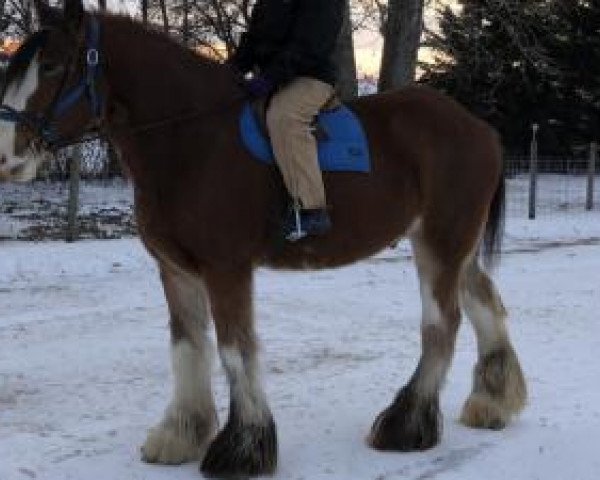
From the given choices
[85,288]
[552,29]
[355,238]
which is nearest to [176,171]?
[355,238]

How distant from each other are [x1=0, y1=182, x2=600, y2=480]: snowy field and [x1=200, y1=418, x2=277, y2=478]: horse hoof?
0.43ft

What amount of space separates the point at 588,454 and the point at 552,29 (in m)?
25.7

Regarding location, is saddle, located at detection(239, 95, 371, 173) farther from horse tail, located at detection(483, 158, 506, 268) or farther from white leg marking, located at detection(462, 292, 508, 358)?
white leg marking, located at detection(462, 292, 508, 358)

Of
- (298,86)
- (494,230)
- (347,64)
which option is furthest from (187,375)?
(347,64)

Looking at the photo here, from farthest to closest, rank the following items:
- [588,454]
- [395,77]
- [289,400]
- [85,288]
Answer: [395,77] → [85,288] → [289,400] → [588,454]

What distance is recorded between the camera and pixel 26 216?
16.5 meters

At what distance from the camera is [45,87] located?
4.25 metres

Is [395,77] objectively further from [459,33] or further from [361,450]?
[361,450]

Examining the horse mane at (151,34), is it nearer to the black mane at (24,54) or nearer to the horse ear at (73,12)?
the horse ear at (73,12)

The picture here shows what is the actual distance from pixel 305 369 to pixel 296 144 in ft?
7.94

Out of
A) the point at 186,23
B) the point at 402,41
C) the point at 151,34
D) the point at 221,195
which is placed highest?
the point at 186,23

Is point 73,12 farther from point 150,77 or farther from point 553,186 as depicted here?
point 553,186

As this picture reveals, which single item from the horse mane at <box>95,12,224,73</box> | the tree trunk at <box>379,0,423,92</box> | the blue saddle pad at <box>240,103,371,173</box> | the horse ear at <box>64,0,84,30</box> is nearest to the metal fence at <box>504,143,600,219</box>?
the tree trunk at <box>379,0,423,92</box>

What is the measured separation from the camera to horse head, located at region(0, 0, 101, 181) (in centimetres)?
422
